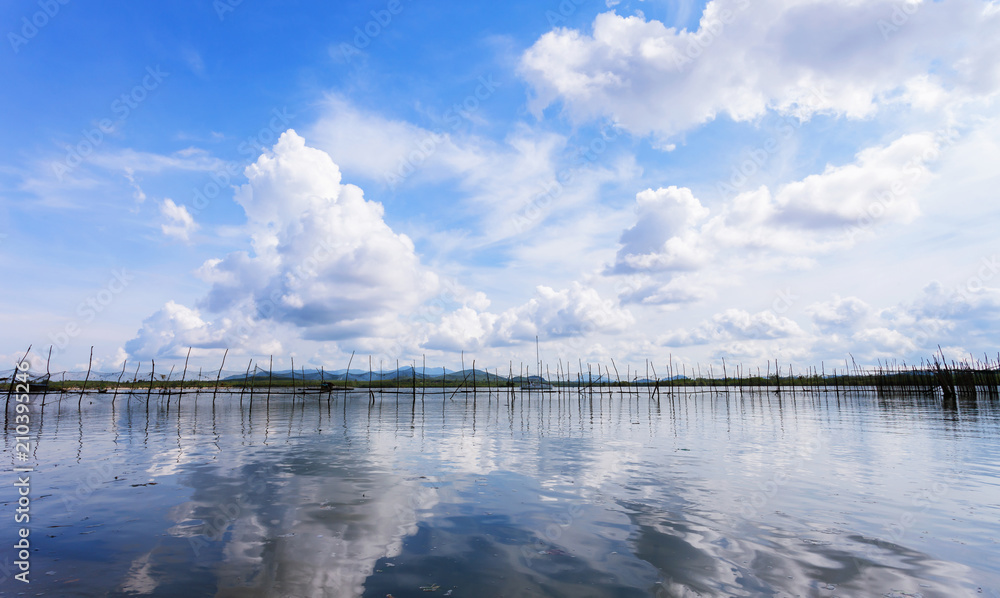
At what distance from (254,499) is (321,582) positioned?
5.52 m

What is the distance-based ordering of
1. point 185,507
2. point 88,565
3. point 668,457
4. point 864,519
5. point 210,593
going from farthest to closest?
point 668,457
point 185,507
point 864,519
point 88,565
point 210,593

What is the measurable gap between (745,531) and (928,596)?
273 centimetres

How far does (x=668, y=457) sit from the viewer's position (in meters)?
16.8

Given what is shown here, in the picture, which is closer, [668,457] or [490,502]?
[490,502]

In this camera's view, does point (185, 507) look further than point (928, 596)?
Yes

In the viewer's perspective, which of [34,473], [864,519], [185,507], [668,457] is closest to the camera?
[864,519]

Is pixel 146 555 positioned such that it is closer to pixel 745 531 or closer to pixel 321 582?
pixel 321 582

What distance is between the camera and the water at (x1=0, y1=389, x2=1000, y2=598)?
6.57 meters

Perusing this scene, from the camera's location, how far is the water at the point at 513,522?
21.6ft

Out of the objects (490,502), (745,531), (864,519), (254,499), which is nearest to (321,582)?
Answer: (490,502)

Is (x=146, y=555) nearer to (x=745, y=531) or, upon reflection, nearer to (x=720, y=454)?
(x=745, y=531)

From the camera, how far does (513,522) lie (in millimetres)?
9242

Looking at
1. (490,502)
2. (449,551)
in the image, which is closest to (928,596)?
(449,551)

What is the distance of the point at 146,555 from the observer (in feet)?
24.7
